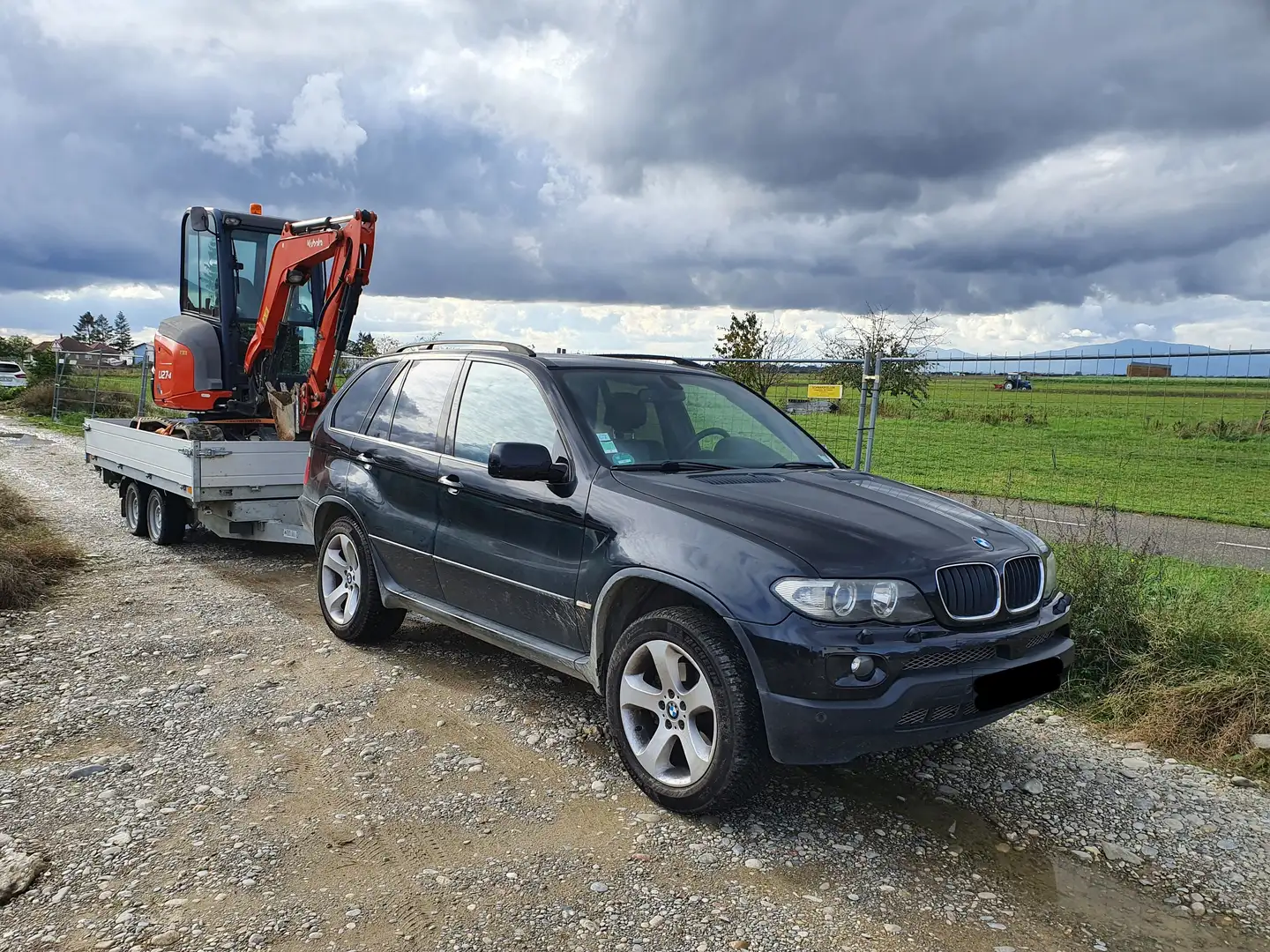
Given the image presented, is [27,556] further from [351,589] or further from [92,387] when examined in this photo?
[92,387]

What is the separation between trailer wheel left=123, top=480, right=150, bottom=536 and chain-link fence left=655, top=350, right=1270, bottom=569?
19.5 ft

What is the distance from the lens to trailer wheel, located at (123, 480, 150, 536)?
9.73 metres

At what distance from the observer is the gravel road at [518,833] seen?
121 inches

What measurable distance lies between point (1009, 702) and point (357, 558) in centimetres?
378

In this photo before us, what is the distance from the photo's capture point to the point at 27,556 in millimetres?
7477

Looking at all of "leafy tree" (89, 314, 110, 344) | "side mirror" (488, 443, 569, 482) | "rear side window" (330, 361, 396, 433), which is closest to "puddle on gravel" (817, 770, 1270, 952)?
"side mirror" (488, 443, 569, 482)

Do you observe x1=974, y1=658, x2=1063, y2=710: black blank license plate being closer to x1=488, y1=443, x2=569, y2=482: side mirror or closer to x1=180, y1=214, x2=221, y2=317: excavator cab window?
x1=488, y1=443, x2=569, y2=482: side mirror

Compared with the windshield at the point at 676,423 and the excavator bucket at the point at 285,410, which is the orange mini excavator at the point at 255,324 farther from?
the windshield at the point at 676,423

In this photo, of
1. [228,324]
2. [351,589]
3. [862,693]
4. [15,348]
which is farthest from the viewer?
[15,348]

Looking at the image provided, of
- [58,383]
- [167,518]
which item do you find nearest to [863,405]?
[167,518]

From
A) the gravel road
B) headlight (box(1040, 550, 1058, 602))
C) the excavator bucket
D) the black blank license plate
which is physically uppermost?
the excavator bucket

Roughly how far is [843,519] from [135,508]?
8.56 m

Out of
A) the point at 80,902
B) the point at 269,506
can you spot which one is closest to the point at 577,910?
the point at 80,902

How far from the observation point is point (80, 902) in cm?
312
